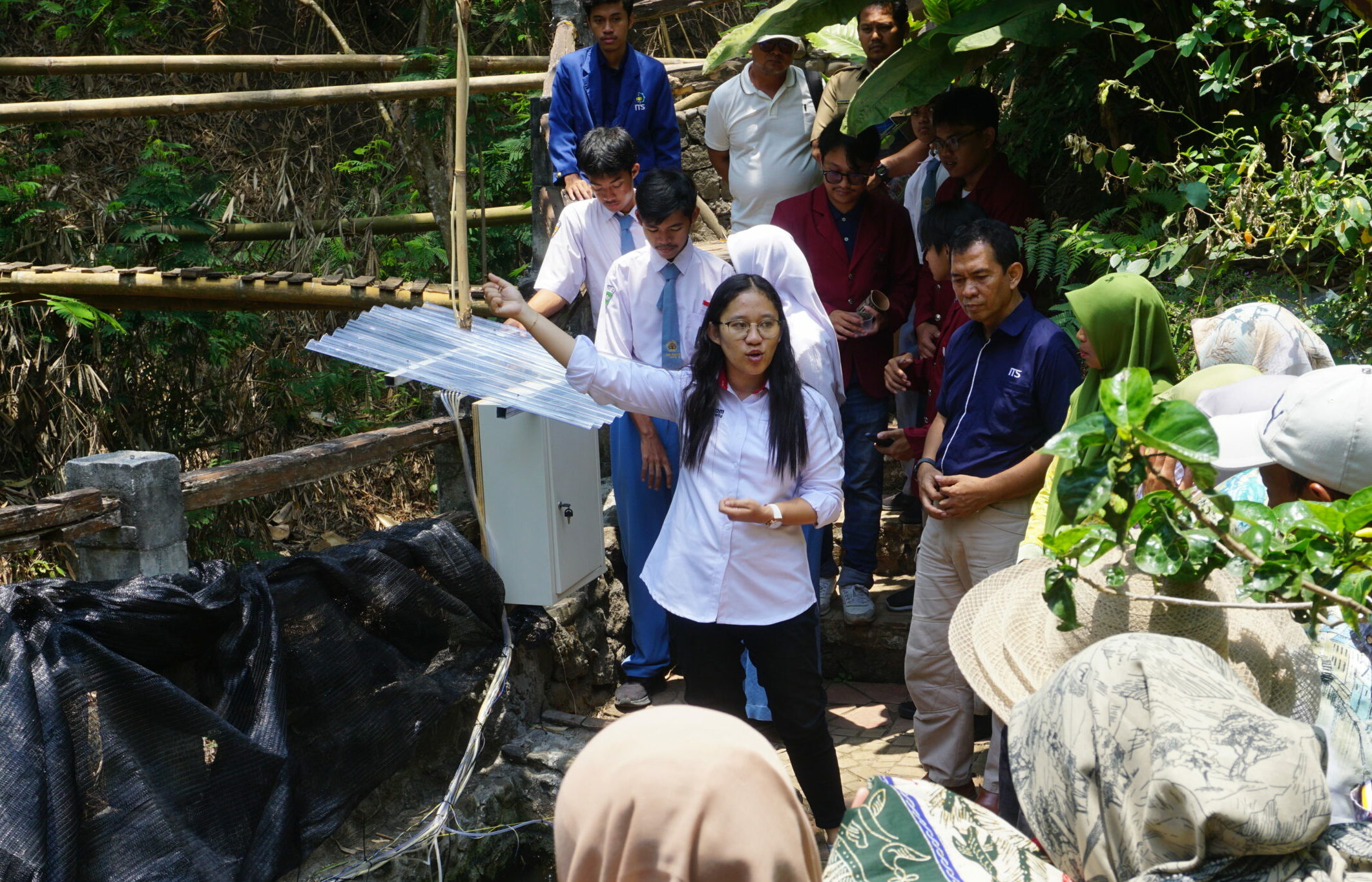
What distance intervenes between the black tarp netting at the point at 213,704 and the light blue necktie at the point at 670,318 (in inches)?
41.3

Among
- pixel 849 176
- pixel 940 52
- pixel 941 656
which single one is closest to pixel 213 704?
pixel 941 656

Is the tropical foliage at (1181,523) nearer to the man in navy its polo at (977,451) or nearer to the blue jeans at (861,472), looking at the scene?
the man in navy its polo at (977,451)

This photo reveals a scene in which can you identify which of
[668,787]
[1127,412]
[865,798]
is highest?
[1127,412]

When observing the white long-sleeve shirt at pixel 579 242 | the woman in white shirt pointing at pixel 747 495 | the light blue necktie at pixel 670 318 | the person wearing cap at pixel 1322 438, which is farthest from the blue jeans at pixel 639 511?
the person wearing cap at pixel 1322 438

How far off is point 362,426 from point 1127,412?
716 centimetres

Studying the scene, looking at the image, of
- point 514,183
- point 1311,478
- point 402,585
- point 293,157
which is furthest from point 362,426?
point 1311,478

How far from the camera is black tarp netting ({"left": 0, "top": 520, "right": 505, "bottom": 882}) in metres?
2.45

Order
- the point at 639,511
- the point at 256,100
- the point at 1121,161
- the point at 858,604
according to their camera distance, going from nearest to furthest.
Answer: the point at 1121,161 < the point at 639,511 < the point at 858,604 < the point at 256,100

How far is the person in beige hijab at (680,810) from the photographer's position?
4.27ft

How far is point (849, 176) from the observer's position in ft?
14.5

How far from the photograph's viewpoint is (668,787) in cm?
130

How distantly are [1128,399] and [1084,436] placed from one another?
0.23 ft

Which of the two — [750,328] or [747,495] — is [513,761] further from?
[750,328]

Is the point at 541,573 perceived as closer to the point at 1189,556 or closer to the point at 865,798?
the point at 865,798
